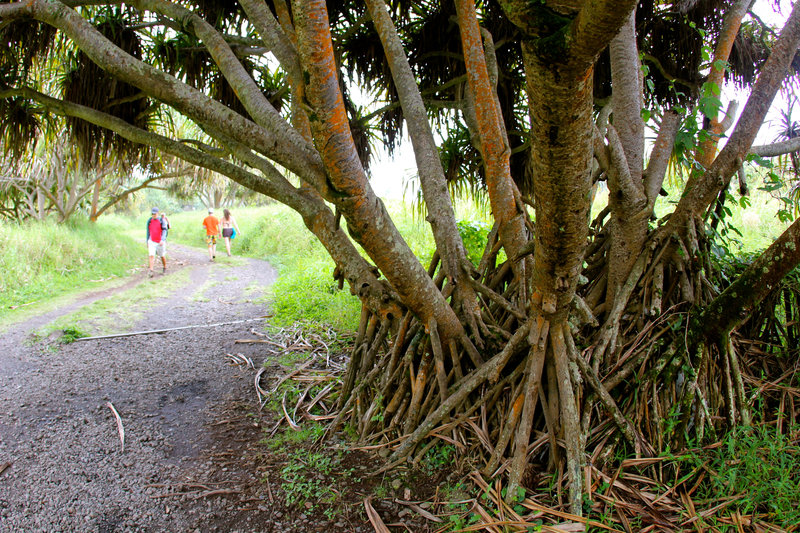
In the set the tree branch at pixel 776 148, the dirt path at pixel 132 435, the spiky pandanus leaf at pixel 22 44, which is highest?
the spiky pandanus leaf at pixel 22 44

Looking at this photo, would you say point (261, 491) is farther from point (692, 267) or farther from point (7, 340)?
point (7, 340)

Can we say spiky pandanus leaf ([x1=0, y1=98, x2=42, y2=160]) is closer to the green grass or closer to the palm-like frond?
the palm-like frond

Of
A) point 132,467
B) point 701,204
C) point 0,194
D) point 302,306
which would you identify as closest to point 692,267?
point 701,204

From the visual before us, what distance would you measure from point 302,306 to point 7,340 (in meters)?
2.93

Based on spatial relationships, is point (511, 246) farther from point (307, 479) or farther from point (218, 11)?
point (218, 11)

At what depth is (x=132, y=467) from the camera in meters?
2.49

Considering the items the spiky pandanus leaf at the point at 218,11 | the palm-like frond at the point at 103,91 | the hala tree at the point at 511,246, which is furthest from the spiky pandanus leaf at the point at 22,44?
the spiky pandanus leaf at the point at 218,11

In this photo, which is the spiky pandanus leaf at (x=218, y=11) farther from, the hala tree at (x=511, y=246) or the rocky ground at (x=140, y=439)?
the rocky ground at (x=140, y=439)

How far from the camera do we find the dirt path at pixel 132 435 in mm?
2133

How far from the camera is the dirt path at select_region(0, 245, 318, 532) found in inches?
84.0

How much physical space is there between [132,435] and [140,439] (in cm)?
8

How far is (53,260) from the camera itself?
7.80m

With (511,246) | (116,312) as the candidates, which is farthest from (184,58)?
(116,312)

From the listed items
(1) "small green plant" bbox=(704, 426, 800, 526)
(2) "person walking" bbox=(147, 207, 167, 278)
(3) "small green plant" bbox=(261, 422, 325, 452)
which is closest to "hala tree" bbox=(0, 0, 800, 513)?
(1) "small green plant" bbox=(704, 426, 800, 526)
